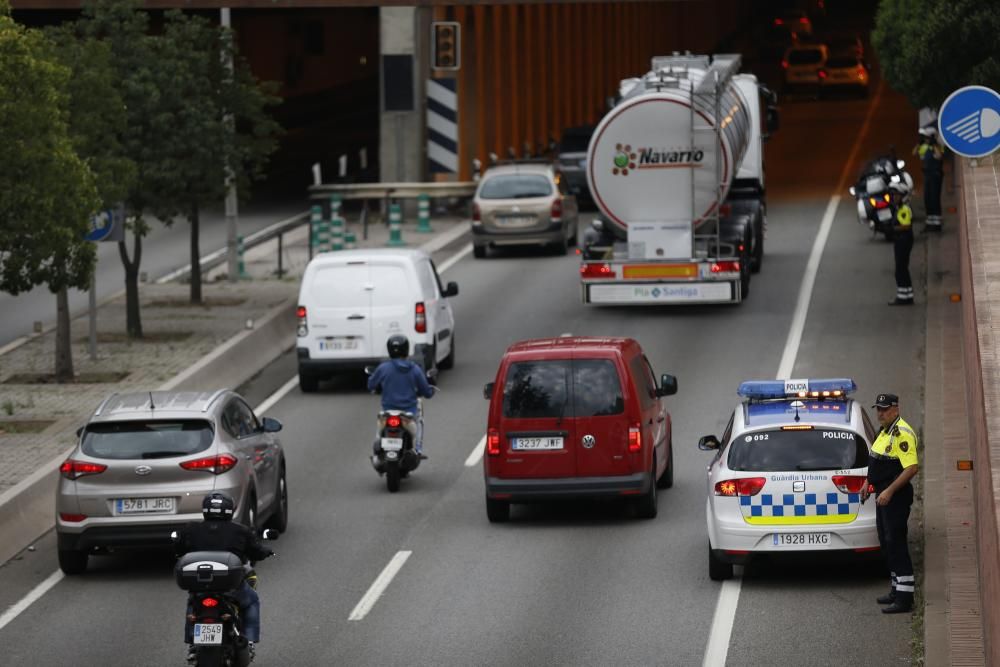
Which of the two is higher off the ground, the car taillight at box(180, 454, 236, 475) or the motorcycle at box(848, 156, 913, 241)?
the motorcycle at box(848, 156, 913, 241)

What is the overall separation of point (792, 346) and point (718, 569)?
11353mm

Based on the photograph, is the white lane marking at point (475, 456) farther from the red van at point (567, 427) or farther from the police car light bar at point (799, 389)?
the police car light bar at point (799, 389)

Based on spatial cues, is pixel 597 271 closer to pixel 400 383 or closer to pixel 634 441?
pixel 400 383

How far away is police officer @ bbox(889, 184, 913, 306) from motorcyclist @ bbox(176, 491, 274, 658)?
1773cm

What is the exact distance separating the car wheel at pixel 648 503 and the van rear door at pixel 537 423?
30.8 inches

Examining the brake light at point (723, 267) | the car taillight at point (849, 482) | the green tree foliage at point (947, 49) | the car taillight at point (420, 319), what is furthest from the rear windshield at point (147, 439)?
the green tree foliage at point (947, 49)

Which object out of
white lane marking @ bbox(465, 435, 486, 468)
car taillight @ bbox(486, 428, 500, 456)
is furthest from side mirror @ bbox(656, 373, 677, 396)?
white lane marking @ bbox(465, 435, 486, 468)

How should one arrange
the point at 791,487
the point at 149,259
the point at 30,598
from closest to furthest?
the point at 791,487, the point at 30,598, the point at 149,259

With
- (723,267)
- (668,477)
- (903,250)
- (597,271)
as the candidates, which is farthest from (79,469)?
(903,250)

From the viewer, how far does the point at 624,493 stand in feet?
62.2

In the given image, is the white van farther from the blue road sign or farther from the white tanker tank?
the blue road sign

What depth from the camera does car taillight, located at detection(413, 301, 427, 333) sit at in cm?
2664

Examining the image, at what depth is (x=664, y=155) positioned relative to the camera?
30125 mm

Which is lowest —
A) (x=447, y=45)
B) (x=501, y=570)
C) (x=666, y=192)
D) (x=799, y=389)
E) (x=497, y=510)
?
(x=501, y=570)
